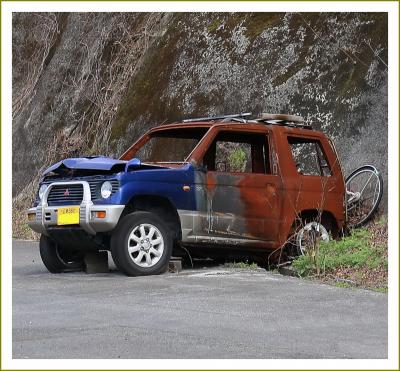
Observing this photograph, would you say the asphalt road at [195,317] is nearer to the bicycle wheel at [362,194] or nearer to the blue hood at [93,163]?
the blue hood at [93,163]

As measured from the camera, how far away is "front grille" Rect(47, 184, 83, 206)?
10.9 metres

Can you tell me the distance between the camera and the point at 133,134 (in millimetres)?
19891

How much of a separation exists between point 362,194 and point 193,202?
146 inches

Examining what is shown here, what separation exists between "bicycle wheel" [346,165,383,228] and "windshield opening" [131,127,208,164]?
8.53 ft

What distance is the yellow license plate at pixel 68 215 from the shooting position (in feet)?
35.2

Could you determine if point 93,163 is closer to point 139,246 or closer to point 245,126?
point 139,246

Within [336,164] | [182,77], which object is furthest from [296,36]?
[336,164]

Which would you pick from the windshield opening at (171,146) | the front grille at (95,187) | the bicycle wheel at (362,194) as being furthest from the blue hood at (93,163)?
the bicycle wheel at (362,194)

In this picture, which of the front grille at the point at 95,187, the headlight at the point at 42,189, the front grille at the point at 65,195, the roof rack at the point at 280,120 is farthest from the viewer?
the roof rack at the point at 280,120

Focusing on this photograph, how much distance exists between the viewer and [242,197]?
1152 centimetres

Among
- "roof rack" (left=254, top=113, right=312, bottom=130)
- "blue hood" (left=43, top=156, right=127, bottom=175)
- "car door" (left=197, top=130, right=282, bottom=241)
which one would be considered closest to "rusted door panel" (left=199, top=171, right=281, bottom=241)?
"car door" (left=197, top=130, right=282, bottom=241)

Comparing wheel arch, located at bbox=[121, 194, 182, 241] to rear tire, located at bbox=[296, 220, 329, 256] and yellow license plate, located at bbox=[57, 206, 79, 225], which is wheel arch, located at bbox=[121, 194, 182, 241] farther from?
rear tire, located at bbox=[296, 220, 329, 256]

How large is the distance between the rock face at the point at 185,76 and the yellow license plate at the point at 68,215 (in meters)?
5.42

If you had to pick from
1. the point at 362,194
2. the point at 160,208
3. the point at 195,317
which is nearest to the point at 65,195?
the point at 160,208
